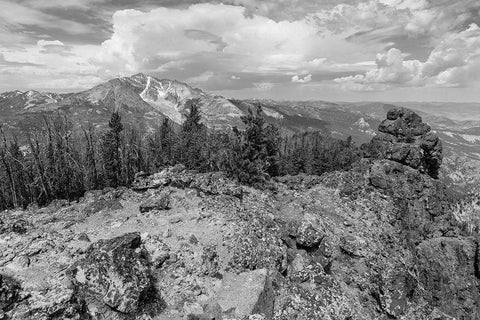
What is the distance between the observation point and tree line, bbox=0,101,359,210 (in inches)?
2147

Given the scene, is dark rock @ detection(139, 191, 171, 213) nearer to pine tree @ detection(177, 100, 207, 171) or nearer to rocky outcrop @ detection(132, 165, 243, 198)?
rocky outcrop @ detection(132, 165, 243, 198)

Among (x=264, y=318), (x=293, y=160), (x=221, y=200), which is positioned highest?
(x=221, y=200)

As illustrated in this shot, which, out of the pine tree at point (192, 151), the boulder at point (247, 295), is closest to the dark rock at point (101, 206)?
the boulder at point (247, 295)

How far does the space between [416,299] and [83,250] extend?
30.2m

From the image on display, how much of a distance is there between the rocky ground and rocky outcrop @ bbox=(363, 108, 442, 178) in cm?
210

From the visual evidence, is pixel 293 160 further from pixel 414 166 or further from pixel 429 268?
pixel 429 268

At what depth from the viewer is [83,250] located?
22.5 meters

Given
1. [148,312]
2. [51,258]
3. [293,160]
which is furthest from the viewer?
[293,160]

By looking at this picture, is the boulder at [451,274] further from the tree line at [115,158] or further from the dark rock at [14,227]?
the dark rock at [14,227]

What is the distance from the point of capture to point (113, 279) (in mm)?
19375

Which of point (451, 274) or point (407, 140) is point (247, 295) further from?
point (407, 140)

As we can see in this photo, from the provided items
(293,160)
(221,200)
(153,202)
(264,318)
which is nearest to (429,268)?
(221,200)

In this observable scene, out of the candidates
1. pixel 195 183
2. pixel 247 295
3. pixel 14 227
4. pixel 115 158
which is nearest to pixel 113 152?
pixel 115 158

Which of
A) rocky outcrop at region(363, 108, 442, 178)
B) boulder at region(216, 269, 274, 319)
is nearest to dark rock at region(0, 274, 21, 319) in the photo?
boulder at region(216, 269, 274, 319)
